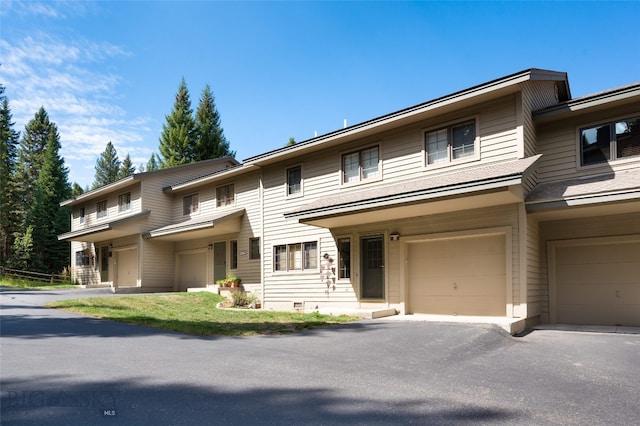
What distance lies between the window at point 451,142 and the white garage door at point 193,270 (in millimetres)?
13176

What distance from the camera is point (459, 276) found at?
11.9 metres

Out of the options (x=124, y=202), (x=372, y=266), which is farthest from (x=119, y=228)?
(x=372, y=266)

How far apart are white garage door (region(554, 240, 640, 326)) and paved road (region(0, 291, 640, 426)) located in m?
2.08

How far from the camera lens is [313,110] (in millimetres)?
19969

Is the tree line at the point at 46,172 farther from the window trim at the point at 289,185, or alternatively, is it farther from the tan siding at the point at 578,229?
the tan siding at the point at 578,229

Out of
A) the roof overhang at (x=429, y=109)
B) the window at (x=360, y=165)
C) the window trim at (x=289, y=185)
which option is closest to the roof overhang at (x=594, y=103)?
the roof overhang at (x=429, y=109)

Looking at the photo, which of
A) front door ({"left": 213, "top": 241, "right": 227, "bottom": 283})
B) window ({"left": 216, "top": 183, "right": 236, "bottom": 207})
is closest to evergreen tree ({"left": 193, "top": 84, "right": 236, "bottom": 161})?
window ({"left": 216, "top": 183, "right": 236, "bottom": 207})

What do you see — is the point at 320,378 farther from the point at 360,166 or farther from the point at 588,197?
the point at 360,166

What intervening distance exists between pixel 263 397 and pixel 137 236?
19886 millimetres

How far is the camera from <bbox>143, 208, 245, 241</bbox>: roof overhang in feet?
59.9

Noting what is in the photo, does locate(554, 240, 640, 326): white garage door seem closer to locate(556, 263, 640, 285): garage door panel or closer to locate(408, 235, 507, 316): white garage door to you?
locate(556, 263, 640, 285): garage door panel

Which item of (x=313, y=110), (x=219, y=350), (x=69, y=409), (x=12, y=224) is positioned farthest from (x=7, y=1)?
(x=12, y=224)

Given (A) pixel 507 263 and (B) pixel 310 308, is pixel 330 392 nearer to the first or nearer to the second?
(A) pixel 507 263

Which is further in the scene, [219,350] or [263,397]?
[219,350]
